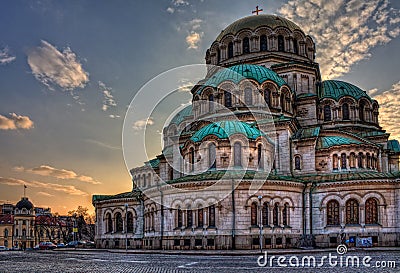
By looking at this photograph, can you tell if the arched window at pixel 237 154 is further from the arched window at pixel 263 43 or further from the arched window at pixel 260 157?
the arched window at pixel 263 43

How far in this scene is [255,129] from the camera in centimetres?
4528

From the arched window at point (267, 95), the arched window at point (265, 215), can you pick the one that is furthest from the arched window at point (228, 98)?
the arched window at point (265, 215)

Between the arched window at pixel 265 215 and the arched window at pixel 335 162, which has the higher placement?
the arched window at pixel 335 162

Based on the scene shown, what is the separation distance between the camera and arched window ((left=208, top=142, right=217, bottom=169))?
1688 inches

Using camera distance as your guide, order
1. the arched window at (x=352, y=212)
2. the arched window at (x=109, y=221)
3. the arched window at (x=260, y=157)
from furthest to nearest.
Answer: the arched window at (x=109, y=221) → the arched window at (x=260, y=157) → the arched window at (x=352, y=212)

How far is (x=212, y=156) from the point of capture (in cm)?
4312

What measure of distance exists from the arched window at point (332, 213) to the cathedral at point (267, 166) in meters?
0.10

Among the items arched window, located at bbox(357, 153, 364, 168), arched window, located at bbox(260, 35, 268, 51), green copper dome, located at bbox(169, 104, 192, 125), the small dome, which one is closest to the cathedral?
arched window, located at bbox(260, 35, 268, 51)

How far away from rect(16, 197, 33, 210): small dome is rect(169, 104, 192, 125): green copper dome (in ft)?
196

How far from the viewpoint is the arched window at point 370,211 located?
40.5 meters

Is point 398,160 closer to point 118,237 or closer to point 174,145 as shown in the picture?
point 174,145

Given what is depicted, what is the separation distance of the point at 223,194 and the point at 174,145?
15.2m

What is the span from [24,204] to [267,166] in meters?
79.5

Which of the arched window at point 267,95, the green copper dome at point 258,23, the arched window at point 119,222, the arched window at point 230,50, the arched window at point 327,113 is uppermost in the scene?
the green copper dome at point 258,23
